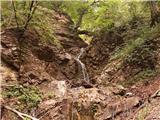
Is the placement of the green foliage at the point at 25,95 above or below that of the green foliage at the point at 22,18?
below

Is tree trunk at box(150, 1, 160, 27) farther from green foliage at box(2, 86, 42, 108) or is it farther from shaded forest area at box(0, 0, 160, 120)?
green foliage at box(2, 86, 42, 108)

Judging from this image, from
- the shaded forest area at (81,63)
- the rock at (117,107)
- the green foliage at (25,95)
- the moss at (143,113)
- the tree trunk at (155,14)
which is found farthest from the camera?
the tree trunk at (155,14)

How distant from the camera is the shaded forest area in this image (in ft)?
39.3

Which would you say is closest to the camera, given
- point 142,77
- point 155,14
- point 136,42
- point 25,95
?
point 25,95

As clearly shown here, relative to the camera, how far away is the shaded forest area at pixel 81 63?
472 inches

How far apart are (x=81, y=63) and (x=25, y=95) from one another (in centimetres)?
624

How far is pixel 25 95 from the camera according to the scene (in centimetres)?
1366

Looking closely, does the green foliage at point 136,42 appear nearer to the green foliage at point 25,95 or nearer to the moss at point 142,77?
the moss at point 142,77

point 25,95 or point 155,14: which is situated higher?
point 155,14

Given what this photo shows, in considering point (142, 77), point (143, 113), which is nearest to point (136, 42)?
point (142, 77)

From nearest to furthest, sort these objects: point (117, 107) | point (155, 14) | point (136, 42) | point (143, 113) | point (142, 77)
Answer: point (143, 113), point (117, 107), point (142, 77), point (136, 42), point (155, 14)

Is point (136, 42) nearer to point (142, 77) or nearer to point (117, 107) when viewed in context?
point (142, 77)

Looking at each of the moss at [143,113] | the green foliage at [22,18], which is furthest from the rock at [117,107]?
the green foliage at [22,18]

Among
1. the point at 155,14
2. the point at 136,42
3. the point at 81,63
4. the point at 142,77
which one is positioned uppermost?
the point at 155,14
